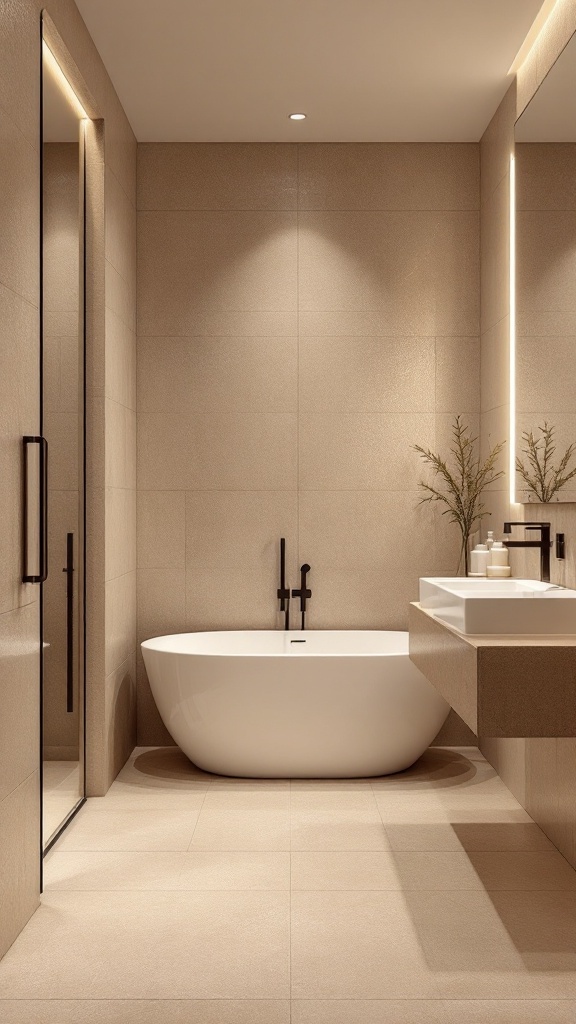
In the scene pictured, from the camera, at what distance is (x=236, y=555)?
4.67m

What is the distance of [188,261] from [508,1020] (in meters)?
3.62

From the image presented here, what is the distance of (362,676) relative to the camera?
3883mm

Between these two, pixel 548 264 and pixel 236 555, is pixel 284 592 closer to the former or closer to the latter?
pixel 236 555

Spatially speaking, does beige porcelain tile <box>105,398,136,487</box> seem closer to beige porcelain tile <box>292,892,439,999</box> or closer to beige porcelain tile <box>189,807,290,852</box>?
beige porcelain tile <box>189,807,290,852</box>

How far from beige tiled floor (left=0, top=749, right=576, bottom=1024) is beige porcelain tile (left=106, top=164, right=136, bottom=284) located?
229cm

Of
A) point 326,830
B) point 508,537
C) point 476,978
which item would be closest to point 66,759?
point 326,830

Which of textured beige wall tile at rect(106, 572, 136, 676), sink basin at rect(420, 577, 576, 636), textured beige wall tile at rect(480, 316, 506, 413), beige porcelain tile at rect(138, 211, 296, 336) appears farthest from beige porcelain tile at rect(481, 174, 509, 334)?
textured beige wall tile at rect(106, 572, 136, 676)

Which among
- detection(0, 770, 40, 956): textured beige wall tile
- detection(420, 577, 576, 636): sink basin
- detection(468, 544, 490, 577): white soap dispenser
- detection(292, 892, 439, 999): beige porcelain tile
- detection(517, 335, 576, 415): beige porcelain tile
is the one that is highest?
detection(517, 335, 576, 415): beige porcelain tile

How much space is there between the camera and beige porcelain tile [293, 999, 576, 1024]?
216 centimetres

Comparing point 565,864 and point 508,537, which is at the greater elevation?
point 508,537

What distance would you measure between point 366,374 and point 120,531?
1446 millimetres

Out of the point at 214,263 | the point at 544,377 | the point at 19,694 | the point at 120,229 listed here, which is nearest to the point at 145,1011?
the point at 19,694

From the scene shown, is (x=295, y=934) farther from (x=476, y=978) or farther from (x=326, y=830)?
(x=326, y=830)

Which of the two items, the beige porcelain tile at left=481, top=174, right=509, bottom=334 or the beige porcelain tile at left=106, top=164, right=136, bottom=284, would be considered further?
the beige porcelain tile at left=481, top=174, right=509, bottom=334
